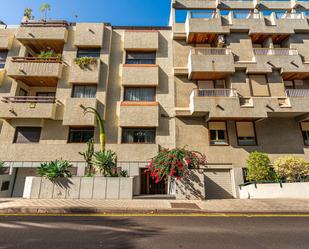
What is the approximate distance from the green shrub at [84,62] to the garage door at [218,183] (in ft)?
47.0

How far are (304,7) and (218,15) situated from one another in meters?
9.67

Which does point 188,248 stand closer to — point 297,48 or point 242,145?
point 242,145

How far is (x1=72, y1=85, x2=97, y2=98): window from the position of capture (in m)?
15.9

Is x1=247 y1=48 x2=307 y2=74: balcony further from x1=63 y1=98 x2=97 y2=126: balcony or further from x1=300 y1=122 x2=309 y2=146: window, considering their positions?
x1=63 y1=98 x2=97 y2=126: balcony

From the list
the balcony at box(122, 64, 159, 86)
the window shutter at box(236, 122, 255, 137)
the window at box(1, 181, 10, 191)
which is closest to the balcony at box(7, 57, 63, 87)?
the balcony at box(122, 64, 159, 86)

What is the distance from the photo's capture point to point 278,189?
441 inches

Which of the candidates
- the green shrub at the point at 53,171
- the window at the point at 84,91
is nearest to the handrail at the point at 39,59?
the window at the point at 84,91

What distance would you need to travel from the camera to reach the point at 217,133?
1496cm

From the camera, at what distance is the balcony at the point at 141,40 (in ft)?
55.7

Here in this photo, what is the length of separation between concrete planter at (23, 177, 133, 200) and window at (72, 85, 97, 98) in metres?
8.06

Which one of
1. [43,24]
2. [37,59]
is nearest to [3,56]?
[37,59]

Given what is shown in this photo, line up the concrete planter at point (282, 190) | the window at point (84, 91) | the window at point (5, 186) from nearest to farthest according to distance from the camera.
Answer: the concrete planter at point (282, 190) < the window at point (5, 186) < the window at point (84, 91)

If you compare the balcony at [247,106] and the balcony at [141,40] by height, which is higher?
the balcony at [141,40]

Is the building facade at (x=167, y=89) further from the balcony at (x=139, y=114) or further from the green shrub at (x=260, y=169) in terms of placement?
the green shrub at (x=260, y=169)
